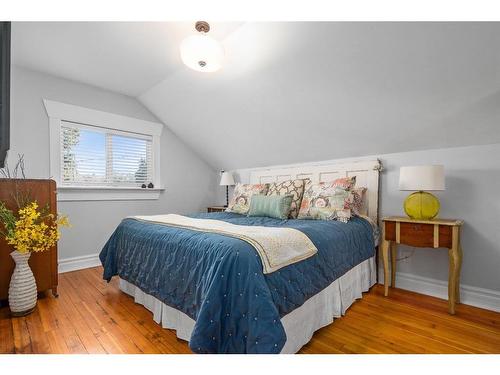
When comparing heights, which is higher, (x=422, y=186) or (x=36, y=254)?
(x=422, y=186)

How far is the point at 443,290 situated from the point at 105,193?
3.90 metres

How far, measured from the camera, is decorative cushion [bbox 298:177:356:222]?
7.40ft

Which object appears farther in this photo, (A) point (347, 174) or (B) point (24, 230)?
(A) point (347, 174)

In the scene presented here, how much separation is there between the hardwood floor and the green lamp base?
76 cm

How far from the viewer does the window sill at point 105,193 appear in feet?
9.68

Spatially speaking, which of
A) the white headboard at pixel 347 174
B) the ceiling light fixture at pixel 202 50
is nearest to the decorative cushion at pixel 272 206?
the white headboard at pixel 347 174

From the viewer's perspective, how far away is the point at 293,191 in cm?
267

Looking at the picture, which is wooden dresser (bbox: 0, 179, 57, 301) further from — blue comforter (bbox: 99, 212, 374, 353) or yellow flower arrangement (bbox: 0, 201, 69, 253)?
blue comforter (bbox: 99, 212, 374, 353)

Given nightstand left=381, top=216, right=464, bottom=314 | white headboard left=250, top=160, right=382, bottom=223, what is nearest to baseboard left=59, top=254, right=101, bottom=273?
white headboard left=250, top=160, right=382, bottom=223

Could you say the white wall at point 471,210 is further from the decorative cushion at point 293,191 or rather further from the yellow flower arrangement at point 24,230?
the yellow flower arrangement at point 24,230

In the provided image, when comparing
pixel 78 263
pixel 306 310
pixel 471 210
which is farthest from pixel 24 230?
pixel 471 210

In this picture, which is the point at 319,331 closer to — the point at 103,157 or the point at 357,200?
the point at 357,200

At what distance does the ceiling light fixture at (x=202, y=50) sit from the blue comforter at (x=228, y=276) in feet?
4.24
